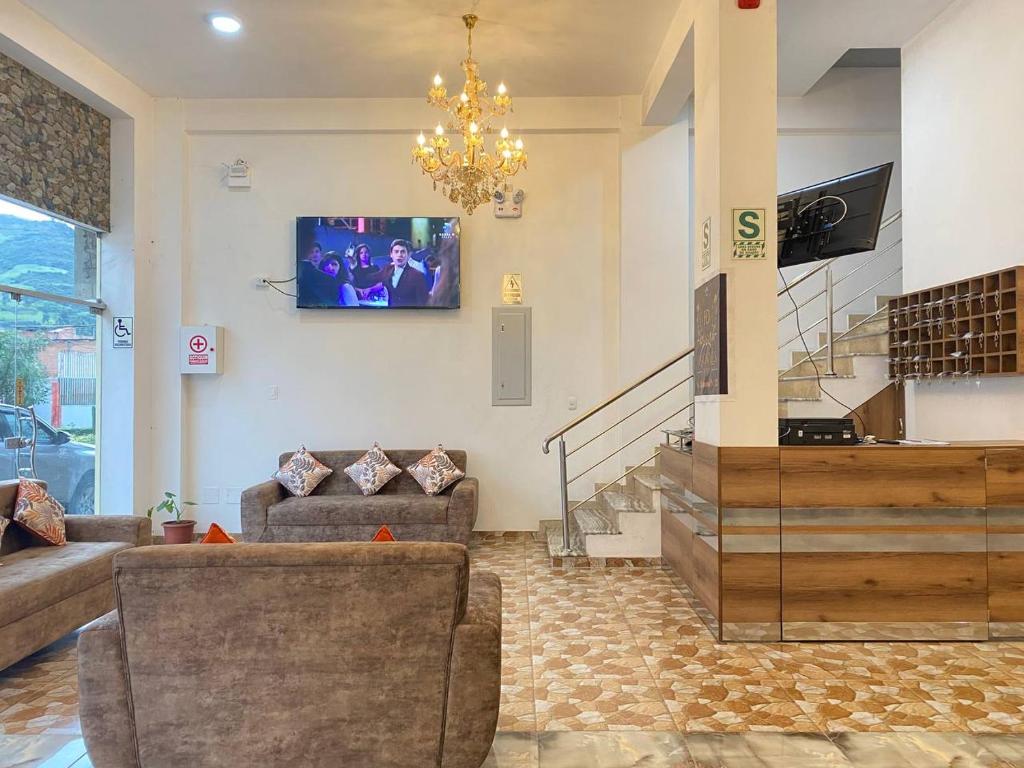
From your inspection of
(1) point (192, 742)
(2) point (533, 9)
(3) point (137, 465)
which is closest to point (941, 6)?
(2) point (533, 9)

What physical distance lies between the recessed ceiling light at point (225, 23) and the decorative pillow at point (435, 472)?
142 inches

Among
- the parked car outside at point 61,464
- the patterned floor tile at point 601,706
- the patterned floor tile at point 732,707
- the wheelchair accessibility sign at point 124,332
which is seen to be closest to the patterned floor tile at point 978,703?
the patterned floor tile at point 732,707

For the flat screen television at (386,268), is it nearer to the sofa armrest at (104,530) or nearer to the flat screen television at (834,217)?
the sofa armrest at (104,530)

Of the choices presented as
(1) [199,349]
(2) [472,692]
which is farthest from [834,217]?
(1) [199,349]

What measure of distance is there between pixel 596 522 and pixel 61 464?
14.4 ft

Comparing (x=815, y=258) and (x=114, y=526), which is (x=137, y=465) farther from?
(x=815, y=258)

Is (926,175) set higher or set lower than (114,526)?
higher

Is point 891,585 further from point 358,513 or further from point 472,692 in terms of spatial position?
point 358,513

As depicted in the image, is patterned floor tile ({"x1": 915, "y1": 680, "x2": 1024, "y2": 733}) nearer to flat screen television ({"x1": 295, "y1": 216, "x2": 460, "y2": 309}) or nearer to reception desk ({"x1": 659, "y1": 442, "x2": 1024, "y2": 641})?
reception desk ({"x1": 659, "y1": 442, "x2": 1024, "y2": 641})

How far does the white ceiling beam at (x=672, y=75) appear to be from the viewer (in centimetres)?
459

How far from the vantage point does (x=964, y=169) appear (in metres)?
4.51

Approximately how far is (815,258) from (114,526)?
449 cm

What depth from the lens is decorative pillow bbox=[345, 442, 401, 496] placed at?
573 centimetres

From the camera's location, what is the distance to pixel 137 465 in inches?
238
